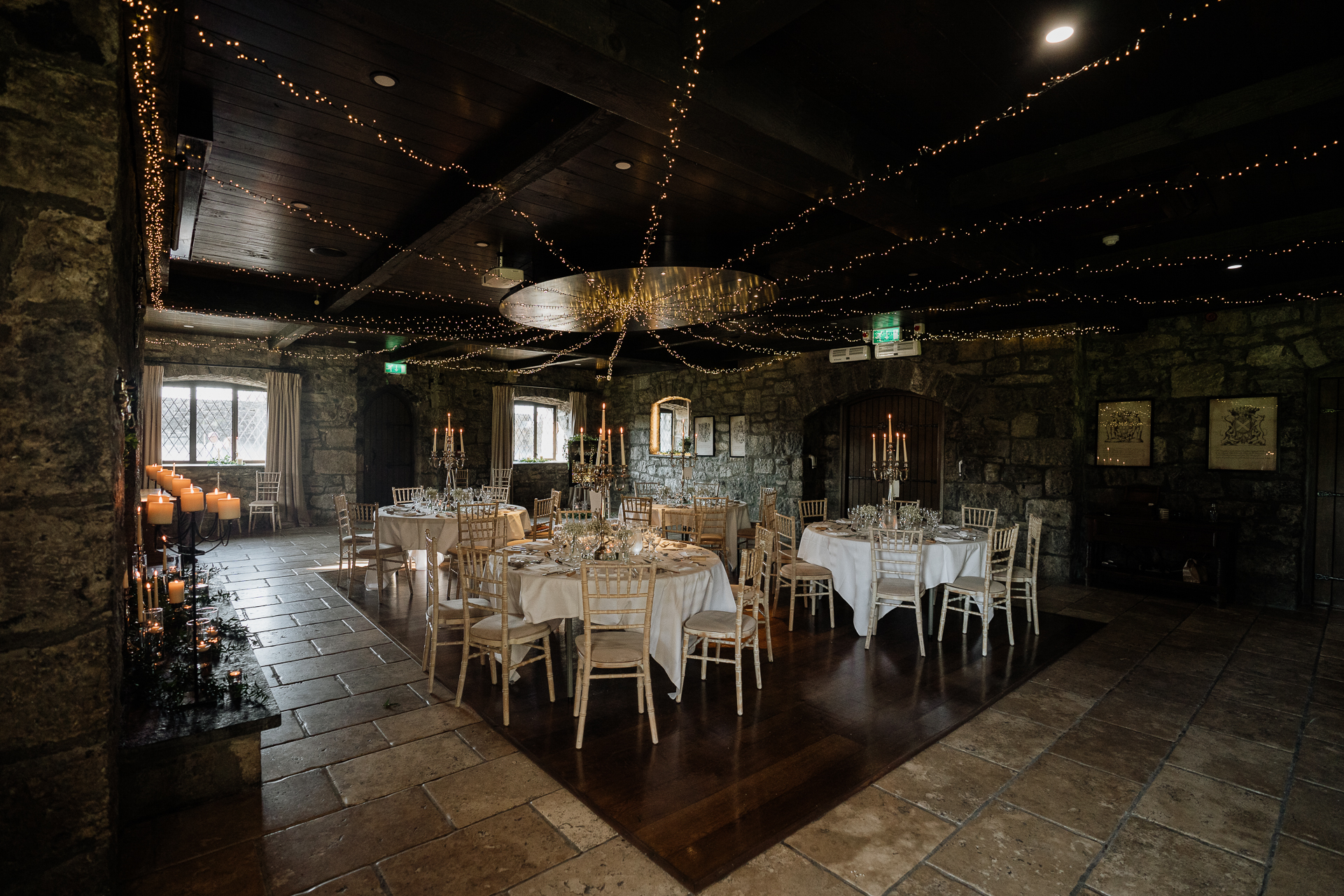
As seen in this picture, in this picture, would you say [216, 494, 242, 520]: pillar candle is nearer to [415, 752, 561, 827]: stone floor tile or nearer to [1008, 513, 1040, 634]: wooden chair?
[415, 752, 561, 827]: stone floor tile

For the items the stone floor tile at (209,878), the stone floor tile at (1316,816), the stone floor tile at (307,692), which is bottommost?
the stone floor tile at (1316,816)

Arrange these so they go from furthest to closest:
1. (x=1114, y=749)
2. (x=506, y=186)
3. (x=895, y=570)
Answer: (x=895, y=570), (x=506, y=186), (x=1114, y=749)

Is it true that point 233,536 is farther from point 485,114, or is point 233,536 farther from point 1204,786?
point 1204,786

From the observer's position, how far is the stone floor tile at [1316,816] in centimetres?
249

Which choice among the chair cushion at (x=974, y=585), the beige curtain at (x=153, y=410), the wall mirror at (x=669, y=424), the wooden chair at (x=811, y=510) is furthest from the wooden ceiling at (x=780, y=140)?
the wall mirror at (x=669, y=424)

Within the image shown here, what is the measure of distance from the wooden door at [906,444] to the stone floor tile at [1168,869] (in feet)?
18.6

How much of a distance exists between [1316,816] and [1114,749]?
72cm

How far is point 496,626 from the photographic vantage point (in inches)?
143

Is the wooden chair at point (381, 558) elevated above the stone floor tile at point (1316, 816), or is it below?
above

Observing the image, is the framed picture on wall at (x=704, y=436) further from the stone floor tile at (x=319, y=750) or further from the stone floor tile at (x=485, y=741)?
the stone floor tile at (x=319, y=750)

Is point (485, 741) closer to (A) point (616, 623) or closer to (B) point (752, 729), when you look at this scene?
(A) point (616, 623)

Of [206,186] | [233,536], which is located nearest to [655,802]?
[206,186]

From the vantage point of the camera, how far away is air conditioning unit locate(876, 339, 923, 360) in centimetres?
776

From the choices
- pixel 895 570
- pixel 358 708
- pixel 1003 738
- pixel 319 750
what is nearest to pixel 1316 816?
pixel 1003 738
